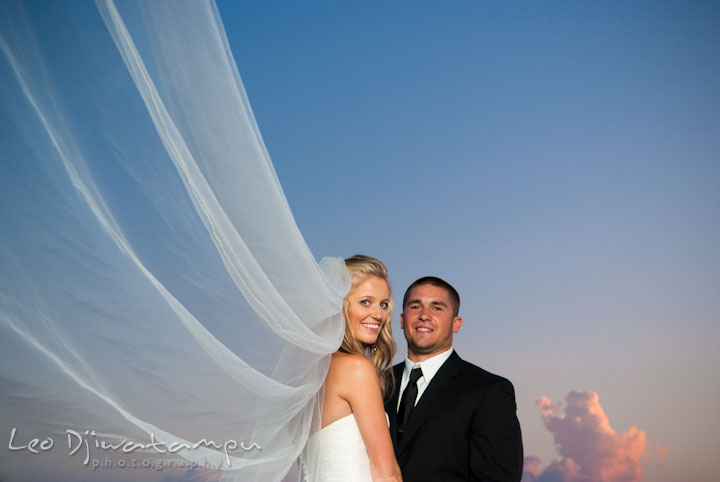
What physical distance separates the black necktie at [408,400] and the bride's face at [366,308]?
1.07m

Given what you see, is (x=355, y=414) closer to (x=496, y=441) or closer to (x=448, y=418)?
(x=448, y=418)

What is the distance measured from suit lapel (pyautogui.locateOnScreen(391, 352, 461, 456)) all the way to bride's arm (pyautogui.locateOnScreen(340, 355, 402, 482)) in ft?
3.23

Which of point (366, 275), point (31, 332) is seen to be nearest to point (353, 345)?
point (366, 275)

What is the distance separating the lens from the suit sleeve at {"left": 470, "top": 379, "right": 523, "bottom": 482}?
13.5 ft

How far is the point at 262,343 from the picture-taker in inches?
99.4

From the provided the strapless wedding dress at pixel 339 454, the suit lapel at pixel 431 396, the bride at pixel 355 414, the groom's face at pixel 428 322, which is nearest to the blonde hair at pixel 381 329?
the bride at pixel 355 414

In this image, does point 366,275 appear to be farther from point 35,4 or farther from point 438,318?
point 35,4

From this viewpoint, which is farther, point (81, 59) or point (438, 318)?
point (438, 318)

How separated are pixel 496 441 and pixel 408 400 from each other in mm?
687

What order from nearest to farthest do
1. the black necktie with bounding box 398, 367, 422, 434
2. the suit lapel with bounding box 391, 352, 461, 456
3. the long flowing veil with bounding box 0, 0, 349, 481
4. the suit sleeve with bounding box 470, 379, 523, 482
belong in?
the long flowing veil with bounding box 0, 0, 349, 481
the suit sleeve with bounding box 470, 379, 523, 482
the suit lapel with bounding box 391, 352, 461, 456
the black necktie with bounding box 398, 367, 422, 434

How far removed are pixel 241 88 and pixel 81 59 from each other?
21.5 inches

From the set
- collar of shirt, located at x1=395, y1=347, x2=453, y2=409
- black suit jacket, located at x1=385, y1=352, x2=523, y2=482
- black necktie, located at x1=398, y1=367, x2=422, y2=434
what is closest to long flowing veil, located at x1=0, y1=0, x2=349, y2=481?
black suit jacket, located at x1=385, y1=352, x2=523, y2=482

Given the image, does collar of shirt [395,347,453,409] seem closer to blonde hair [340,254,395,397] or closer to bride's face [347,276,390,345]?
blonde hair [340,254,395,397]

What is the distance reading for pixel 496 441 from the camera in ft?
13.8
